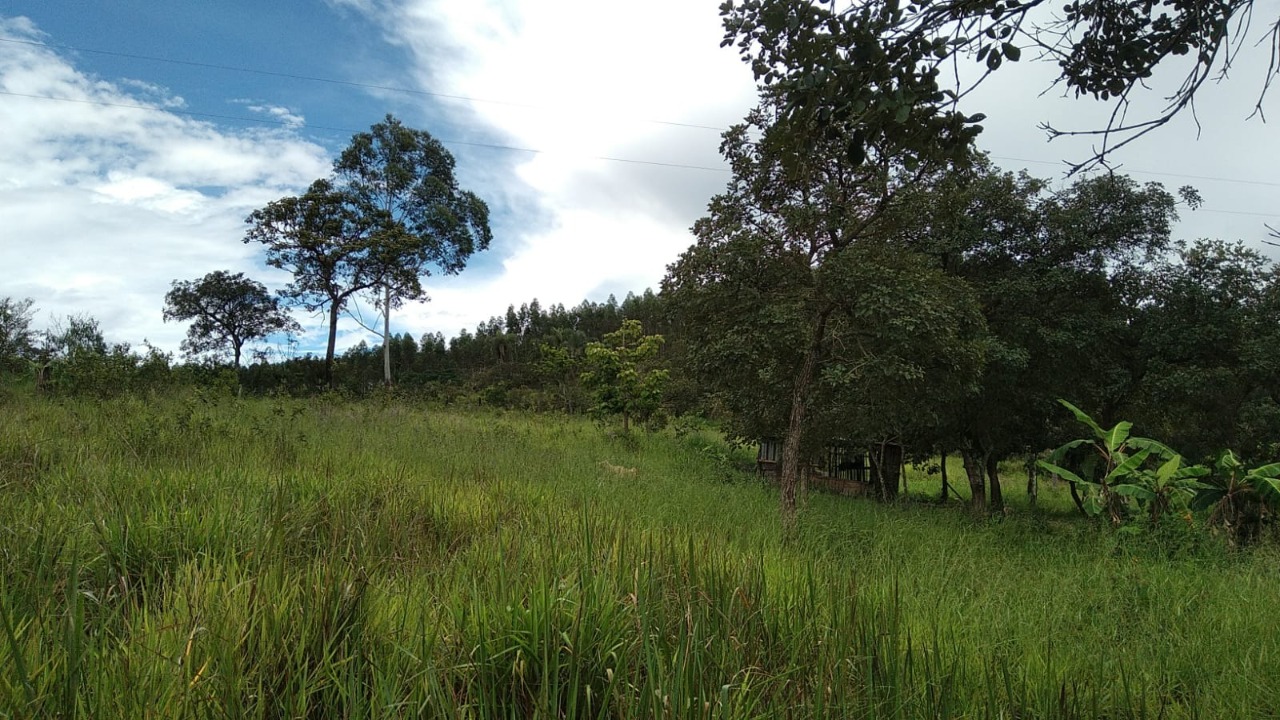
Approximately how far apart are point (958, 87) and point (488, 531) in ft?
10.7

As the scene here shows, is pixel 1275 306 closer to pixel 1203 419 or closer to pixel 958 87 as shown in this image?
pixel 1203 419

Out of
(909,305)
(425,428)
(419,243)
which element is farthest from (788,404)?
(419,243)

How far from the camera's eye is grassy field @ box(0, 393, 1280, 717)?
1.49 m

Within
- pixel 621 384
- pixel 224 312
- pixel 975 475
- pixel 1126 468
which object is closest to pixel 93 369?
pixel 621 384

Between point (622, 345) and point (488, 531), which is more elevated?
point (622, 345)

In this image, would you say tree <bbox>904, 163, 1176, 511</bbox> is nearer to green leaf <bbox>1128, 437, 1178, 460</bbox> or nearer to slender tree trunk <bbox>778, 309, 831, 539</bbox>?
green leaf <bbox>1128, 437, 1178, 460</bbox>

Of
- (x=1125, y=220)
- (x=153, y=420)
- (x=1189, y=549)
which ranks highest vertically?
(x=1125, y=220)

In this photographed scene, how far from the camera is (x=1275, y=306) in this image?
32.7ft

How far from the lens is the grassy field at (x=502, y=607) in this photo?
149 cm

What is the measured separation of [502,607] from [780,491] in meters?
6.77

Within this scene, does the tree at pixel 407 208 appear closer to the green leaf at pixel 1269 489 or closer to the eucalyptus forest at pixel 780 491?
the eucalyptus forest at pixel 780 491

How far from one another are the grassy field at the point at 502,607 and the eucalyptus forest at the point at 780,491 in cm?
2

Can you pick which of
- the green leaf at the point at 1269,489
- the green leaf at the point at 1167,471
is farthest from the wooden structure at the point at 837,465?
the green leaf at the point at 1269,489

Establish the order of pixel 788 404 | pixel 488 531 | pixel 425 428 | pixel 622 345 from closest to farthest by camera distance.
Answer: pixel 488 531 → pixel 788 404 → pixel 425 428 → pixel 622 345
